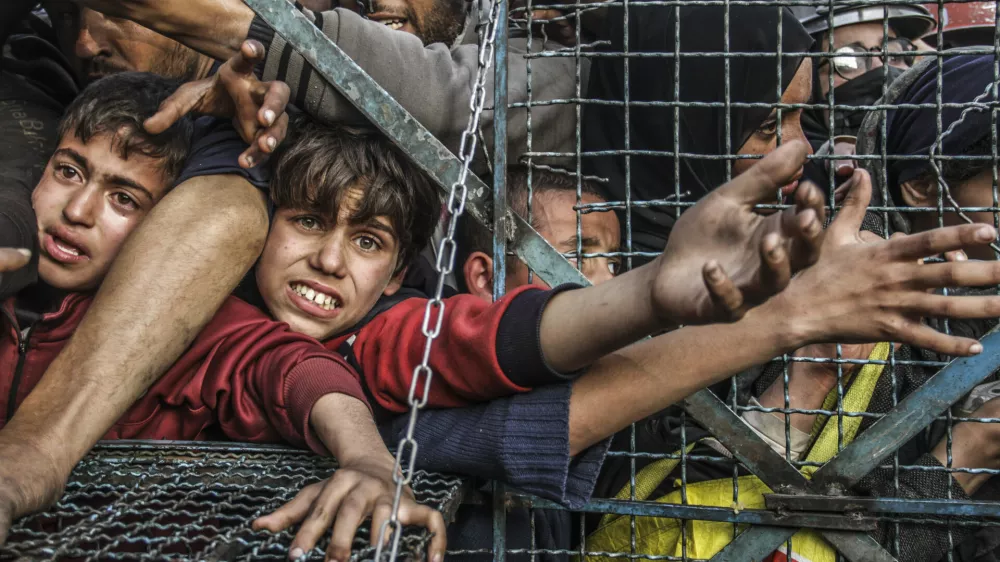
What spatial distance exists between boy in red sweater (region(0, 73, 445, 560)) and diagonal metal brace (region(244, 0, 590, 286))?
41 centimetres

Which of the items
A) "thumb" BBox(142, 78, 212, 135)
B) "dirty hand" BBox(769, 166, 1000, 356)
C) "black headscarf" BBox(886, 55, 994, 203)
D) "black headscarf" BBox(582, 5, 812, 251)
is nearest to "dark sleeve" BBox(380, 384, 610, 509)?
"dirty hand" BBox(769, 166, 1000, 356)

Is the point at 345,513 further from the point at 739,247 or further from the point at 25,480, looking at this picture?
the point at 739,247

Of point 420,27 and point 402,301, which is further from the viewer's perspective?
point 420,27

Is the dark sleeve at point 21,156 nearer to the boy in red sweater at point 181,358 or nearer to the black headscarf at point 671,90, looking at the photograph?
the boy in red sweater at point 181,358

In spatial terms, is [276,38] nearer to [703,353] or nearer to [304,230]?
[304,230]

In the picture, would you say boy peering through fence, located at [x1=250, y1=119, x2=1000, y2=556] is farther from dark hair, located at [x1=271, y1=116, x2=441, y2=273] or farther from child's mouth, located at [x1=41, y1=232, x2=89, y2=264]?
child's mouth, located at [x1=41, y1=232, x2=89, y2=264]

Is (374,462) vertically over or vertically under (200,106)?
under

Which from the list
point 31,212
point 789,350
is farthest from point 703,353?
point 31,212

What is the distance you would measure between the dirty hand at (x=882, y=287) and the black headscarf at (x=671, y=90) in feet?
2.96

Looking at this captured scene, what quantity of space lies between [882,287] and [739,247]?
27 cm

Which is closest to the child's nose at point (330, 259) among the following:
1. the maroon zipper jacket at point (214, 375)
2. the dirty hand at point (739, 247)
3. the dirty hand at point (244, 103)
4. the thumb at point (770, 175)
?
the maroon zipper jacket at point (214, 375)

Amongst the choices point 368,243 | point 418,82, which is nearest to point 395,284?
point 368,243

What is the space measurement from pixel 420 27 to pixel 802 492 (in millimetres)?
1835

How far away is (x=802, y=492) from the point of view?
168 cm
